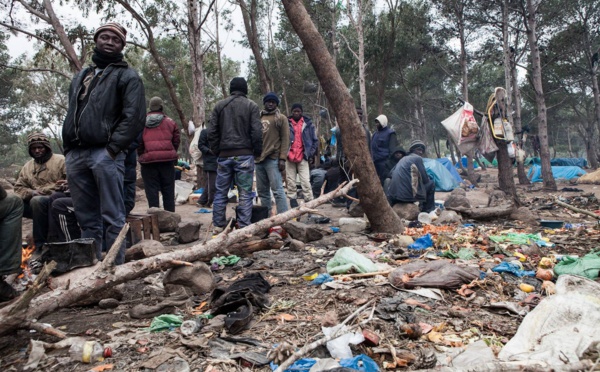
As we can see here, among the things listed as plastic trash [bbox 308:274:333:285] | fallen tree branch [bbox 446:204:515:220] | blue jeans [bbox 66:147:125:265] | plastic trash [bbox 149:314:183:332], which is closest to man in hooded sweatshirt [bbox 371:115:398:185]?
fallen tree branch [bbox 446:204:515:220]

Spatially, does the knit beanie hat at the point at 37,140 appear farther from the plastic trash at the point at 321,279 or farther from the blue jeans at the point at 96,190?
the plastic trash at the point at 321,279

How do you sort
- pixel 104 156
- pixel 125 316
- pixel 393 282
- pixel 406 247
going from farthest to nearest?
pixel 406 247 → pixel 104 156 → pixel 393 282 → pixel 125 316

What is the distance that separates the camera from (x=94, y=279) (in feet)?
8.89

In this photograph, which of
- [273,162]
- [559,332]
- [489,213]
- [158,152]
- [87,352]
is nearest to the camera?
[559,332]

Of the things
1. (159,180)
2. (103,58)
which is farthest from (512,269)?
(159,180)

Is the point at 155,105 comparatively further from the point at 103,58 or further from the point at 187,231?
the point at 103,58

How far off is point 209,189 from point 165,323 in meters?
5.69

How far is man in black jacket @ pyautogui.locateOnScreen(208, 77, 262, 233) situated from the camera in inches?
197

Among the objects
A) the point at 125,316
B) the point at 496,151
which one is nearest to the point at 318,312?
the point at 125,316

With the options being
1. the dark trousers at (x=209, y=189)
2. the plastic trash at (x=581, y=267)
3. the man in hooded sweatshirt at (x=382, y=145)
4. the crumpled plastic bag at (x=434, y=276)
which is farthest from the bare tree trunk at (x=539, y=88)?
the crumpled plastic bag at (x=434, y=276)

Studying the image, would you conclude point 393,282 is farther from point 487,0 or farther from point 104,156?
point 487,0

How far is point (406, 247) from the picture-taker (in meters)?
4.52

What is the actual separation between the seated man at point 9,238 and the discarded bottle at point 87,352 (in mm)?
1326

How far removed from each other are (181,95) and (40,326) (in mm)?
31185
